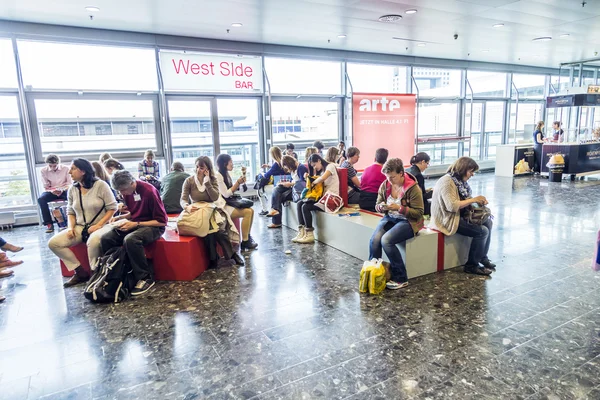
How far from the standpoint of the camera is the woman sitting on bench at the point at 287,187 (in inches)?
207

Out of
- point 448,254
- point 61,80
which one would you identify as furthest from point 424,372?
point 61,80

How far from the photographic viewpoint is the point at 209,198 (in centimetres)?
409

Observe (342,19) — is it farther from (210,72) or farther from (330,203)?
(330,203)

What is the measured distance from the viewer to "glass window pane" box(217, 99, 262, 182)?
7949mm

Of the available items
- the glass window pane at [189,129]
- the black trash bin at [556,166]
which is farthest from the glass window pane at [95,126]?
the black trash bin at [556,166]

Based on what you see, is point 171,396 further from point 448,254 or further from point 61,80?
point 61,80

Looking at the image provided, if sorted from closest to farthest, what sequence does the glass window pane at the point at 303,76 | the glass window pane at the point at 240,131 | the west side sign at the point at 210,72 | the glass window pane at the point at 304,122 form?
the west side sign at the point at 210,72
the glass window pane at the point at 240,131
the glass window pane at the point at 303,76
the glass window pane at the point at 304,122

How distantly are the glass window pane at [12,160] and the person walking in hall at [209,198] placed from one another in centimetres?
408

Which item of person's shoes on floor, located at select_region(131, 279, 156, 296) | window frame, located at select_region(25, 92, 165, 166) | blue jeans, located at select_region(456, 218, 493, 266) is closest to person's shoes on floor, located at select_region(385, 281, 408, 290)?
blue jeans, located at select_region(456, 218, 493, 266)

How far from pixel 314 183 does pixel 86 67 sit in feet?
15.6

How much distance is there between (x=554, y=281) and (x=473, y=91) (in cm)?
920

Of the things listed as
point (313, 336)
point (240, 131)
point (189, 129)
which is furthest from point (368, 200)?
point (189, 129)

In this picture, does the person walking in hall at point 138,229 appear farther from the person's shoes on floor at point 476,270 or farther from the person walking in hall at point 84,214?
the person's shoes on floor at point 476,270

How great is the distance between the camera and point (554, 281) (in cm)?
349
